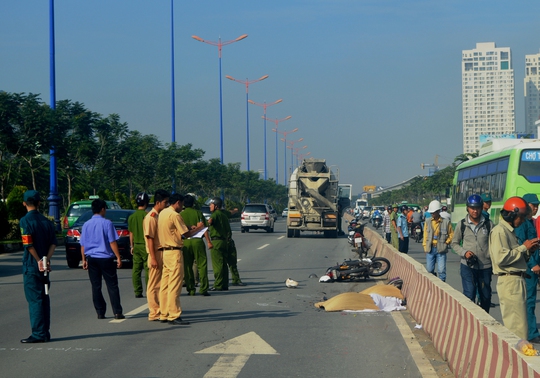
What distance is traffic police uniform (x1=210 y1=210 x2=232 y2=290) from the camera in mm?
13930

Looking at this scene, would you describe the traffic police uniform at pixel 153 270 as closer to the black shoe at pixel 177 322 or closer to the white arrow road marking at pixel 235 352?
the black shoe at pixel 177 322

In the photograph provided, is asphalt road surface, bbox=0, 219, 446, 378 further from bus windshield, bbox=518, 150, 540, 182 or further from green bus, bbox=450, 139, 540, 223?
bus windshield, bbox=518, 150, 540, 182

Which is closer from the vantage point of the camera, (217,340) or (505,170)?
→ (217,340)

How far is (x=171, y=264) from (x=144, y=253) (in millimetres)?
2645

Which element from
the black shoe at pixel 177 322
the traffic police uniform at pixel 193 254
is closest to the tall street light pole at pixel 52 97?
the traffic police uniform at pixel 193 254

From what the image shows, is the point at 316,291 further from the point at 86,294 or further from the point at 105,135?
the point at 105,135

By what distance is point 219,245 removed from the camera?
14.0 meters

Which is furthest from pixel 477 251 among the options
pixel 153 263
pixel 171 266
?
pixel 153 263

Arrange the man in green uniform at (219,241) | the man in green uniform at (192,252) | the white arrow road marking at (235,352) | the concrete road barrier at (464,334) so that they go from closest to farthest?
the concrete road barrier at (464,334) < the white arrow road marking at (235,352) < the man in green uniform at (192,252) < the man in green uniform at (219,241)

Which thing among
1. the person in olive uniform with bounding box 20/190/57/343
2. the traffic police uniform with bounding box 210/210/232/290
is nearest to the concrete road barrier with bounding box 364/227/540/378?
the traffic police uniform with bounding box 210/210/232/290

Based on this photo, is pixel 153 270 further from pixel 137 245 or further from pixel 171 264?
pixel 137 245

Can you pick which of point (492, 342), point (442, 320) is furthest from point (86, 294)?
point (492, 342)

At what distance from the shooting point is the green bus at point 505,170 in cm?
1908

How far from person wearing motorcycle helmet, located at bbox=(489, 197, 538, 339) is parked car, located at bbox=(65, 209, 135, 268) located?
12559 mm
